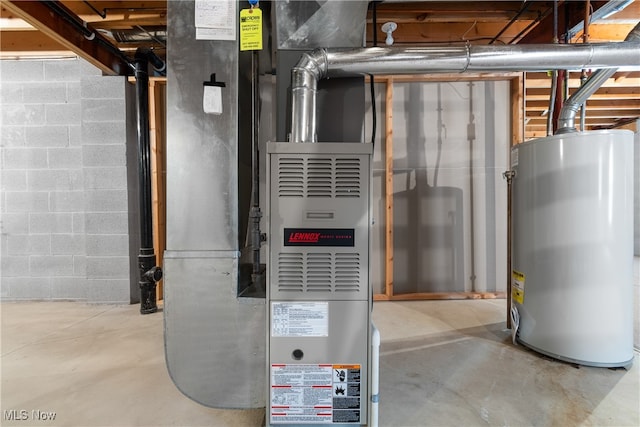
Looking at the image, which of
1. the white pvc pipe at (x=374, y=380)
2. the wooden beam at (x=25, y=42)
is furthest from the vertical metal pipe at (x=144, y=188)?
the white pvc pipe at (x=374, y=380)

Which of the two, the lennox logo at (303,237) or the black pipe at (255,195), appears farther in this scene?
the black pipe at (255,195)

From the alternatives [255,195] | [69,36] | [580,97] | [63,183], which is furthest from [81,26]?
[580,97]

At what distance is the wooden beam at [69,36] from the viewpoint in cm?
195

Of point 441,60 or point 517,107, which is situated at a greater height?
point 517,107

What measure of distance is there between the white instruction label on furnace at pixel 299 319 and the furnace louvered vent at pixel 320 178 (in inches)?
16.7

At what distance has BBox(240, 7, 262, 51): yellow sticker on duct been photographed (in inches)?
48.5

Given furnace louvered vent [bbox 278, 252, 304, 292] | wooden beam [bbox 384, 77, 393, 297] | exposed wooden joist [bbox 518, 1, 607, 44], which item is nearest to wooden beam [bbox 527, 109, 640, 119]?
exposed wooden joist [bbox 518, 1, 607, 44]

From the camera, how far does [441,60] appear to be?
1313 mm

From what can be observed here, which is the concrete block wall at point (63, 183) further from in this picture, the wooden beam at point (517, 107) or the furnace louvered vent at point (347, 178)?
the wooden beam at point (517, 107)

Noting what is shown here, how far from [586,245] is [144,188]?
3464 mm

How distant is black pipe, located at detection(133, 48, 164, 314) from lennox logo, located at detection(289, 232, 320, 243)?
2.10 metres

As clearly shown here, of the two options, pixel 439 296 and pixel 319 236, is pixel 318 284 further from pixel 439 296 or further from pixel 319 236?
pixel 439 296

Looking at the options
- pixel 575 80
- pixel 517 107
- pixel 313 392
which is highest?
pixel 575 80

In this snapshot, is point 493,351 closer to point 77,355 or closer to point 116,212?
point 77,355
